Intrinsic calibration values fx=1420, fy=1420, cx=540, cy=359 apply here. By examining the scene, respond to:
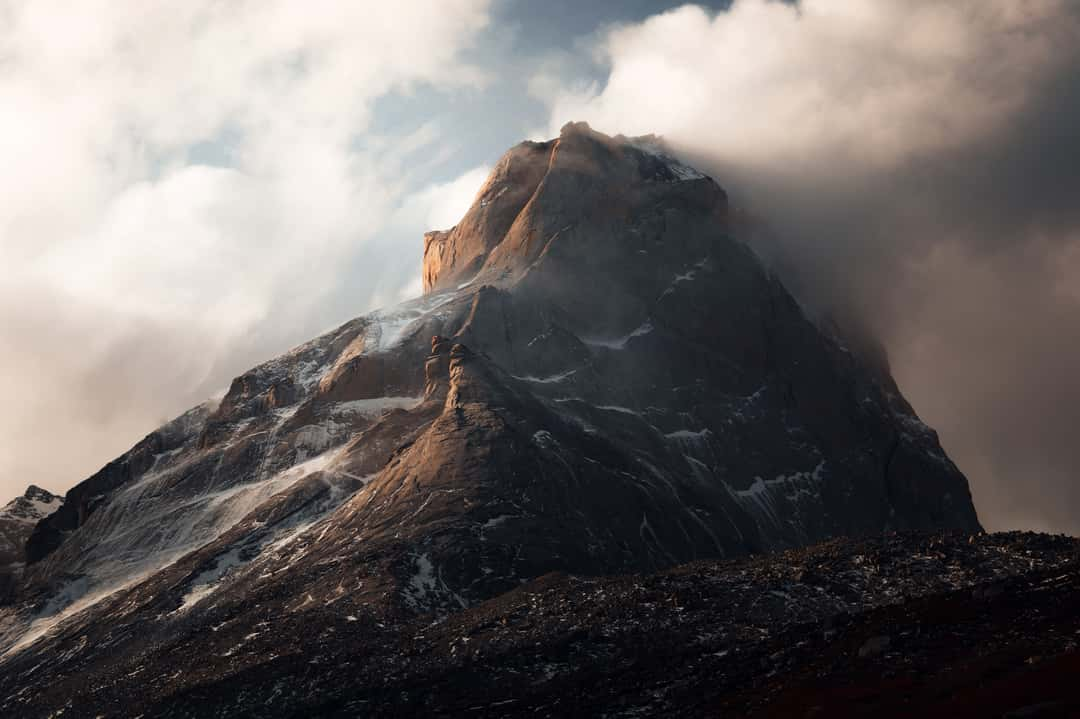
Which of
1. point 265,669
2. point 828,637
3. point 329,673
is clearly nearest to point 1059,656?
point 828,637

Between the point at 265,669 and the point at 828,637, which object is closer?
the point at 828,637

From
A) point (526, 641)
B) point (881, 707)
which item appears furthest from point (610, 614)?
point (881, 707)

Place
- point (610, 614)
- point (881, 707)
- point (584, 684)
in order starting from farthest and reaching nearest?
point (610, 614) < point (584, 684) < point (881, 707)

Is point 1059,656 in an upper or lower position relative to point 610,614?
lower

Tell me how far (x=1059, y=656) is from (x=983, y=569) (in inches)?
2505

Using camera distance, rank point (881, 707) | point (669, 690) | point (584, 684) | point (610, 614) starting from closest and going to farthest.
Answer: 1. point (881, 707)
2. point (669, 690)
3. point (584, 684)
4. point (610, 614)

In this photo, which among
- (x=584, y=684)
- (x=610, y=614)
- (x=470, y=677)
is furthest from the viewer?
(x=610, y=614)

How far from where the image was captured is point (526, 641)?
7269 inches

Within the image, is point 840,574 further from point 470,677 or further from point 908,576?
point 470,677

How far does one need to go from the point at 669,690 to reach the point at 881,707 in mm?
33200

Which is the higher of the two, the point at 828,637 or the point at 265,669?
the point at 265,669

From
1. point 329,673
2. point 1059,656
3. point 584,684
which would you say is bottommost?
point 1059,656

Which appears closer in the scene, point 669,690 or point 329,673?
point 669,690

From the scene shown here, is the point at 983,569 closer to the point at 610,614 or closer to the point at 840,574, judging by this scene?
the point at 840,574
